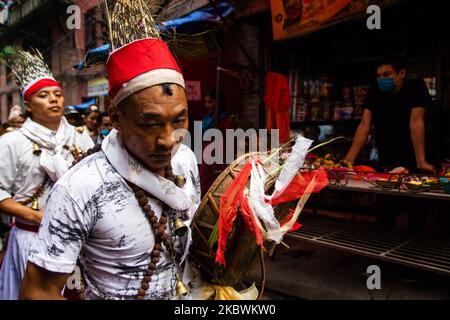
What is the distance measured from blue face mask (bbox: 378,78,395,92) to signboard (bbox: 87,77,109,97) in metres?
9.98

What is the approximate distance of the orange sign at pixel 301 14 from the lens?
174 inches

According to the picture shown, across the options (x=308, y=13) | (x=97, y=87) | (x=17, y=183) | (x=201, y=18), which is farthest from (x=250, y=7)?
(x=97, y=87)

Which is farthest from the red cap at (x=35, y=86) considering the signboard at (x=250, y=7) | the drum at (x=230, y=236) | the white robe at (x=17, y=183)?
the signboard at (x=250, y=7)

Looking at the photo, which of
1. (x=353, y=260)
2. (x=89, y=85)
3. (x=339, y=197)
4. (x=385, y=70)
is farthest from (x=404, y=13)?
(x=89, y=85)

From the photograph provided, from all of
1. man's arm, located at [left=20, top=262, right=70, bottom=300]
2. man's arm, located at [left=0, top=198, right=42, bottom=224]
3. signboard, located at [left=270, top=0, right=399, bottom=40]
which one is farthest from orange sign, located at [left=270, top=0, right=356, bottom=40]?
man's arm, located at [left=20, top=262, right=70, bottom=300]

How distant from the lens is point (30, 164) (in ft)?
9.27

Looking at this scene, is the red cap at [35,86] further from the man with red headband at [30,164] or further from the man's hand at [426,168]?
the man's hand at [426,168]

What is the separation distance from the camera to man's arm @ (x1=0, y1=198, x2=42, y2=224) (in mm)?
2695

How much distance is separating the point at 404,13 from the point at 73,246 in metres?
5.16

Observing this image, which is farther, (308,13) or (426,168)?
(308,13)

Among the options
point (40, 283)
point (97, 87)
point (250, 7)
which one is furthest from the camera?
point (97, 87)

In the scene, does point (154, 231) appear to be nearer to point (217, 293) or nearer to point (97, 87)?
point (217, 293)

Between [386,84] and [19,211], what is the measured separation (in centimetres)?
393

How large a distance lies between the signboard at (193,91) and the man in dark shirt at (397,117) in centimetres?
331
